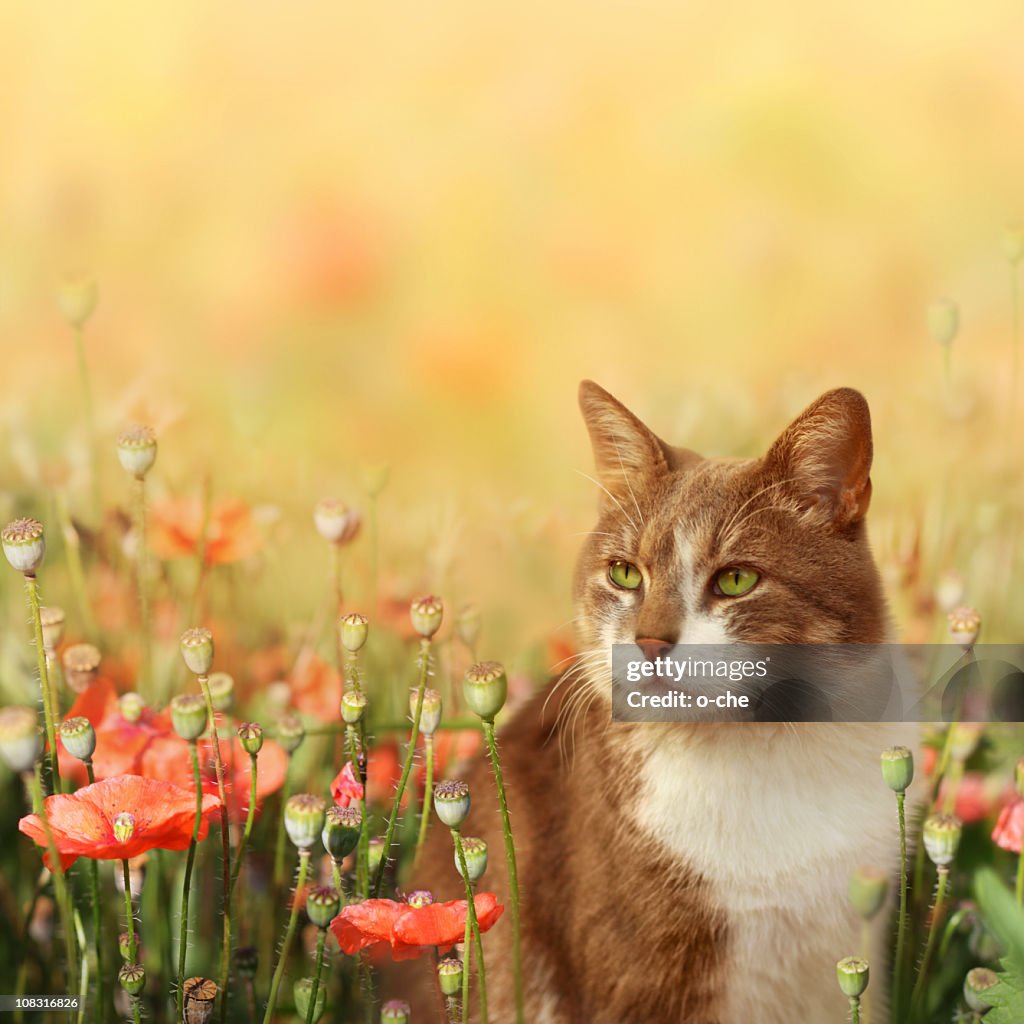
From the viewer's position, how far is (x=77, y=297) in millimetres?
1411

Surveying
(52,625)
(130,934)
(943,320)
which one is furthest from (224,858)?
(943,320)

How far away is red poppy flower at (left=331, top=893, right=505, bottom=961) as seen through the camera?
41.4 inches

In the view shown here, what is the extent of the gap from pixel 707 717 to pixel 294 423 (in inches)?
24.5

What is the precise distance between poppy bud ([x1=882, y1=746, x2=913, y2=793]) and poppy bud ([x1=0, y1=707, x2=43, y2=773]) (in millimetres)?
758

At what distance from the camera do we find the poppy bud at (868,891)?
1035 millimetres

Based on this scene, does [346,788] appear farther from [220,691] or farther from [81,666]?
[81,666]

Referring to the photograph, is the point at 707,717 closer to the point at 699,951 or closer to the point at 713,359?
the point at 699,951

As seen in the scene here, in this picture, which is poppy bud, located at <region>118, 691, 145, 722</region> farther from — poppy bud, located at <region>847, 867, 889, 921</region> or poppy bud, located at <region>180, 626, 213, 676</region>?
poppy bud, located at <region>847, 867, 889, 921</region>

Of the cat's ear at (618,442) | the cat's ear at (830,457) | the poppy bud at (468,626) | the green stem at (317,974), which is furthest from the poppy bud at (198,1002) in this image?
the cat's ear at (830,457)

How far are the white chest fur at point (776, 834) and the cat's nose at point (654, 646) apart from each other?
10 cm

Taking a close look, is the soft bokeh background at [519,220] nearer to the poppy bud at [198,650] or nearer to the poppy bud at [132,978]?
the poppy bud at [198,650]

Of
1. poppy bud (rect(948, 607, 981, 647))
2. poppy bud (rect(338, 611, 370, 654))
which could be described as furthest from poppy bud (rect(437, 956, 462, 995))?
poppy bud (rect(948, 607, 981, 647))

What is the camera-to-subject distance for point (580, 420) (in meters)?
1.37

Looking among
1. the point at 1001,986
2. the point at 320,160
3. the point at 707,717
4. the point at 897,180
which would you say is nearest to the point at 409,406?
the point at 320,160
